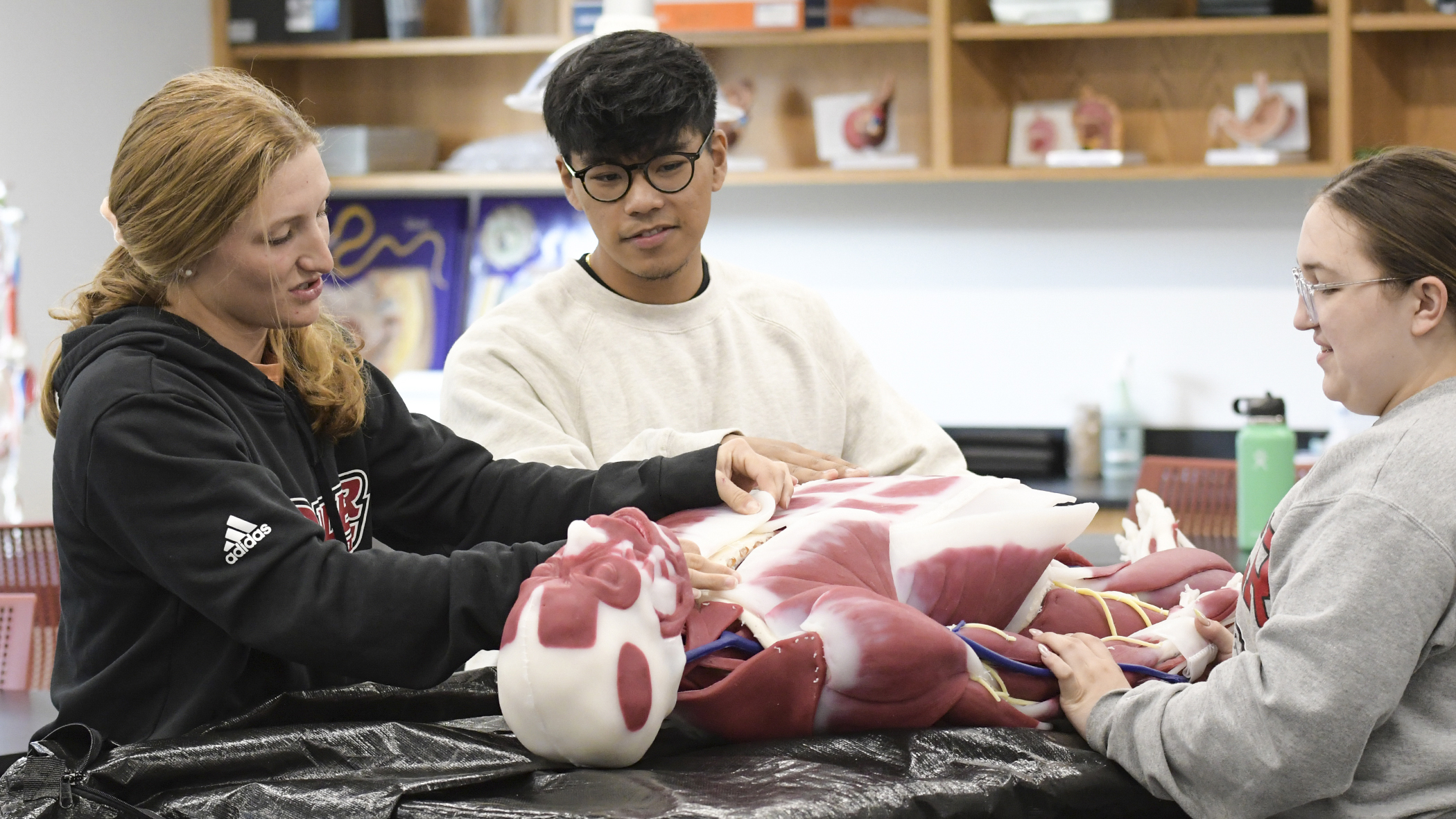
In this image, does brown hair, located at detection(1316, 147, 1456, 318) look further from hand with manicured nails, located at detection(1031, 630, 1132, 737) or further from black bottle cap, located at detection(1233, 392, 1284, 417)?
black bottle cap, located at detection(1233, 392, 1284, 417)

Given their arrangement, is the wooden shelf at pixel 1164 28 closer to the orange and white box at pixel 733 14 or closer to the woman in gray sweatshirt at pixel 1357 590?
the orange and white box at pixel 733 14

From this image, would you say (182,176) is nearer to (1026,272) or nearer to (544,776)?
(544,776)

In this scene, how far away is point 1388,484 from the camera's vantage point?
113 centimetres

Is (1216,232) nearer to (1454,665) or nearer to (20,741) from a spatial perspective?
(1454,665)

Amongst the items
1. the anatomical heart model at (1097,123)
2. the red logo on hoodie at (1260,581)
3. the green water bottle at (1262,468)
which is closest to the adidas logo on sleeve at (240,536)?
the red logo on hoodie at (1260,581)

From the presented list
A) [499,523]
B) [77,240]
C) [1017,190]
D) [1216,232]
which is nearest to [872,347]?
[1017,190]

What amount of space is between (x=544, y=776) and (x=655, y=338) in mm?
933

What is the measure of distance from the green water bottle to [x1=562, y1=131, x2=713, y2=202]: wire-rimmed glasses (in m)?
1.25

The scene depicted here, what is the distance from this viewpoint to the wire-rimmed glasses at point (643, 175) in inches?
74.5

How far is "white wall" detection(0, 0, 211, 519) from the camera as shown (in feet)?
11.0

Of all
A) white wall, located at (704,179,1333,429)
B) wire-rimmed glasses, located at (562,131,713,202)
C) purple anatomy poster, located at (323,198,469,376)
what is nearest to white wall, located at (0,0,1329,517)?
white wall, located at (704,179,1333,429)

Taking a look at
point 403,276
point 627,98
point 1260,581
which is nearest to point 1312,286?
point 1260,581

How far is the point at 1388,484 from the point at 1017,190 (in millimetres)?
3132

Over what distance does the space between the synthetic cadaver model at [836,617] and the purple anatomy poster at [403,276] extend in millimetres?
2988
